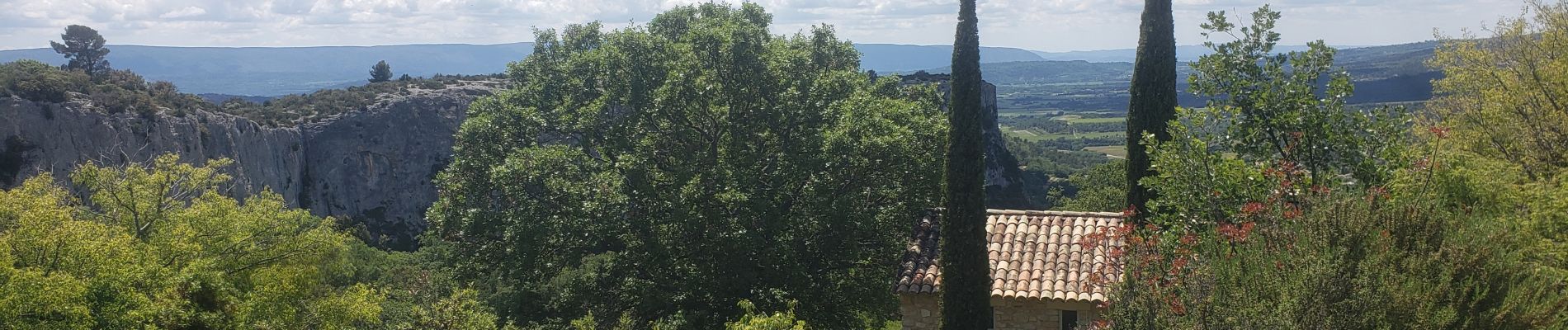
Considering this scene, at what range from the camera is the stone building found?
15.9 meters

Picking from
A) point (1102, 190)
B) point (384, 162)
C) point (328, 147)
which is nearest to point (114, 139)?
point (328, 147)

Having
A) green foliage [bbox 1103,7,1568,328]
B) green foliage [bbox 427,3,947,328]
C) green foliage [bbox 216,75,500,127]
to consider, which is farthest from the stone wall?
green foliage [bbox 216,75,500,127]

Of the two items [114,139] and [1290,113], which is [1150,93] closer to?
[1290,113]

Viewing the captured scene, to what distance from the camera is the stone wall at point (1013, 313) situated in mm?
15797

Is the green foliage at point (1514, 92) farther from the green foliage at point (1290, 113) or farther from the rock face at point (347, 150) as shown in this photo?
the rock face at point (347, 150)

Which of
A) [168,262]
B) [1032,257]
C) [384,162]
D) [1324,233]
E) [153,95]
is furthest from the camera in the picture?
[384,162]

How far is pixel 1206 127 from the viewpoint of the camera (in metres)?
14.2

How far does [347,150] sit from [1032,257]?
67631 mm

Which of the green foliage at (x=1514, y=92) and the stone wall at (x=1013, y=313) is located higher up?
the green foliage at (x=1514, y=92)

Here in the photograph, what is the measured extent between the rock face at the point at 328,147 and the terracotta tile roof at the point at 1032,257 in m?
45.0

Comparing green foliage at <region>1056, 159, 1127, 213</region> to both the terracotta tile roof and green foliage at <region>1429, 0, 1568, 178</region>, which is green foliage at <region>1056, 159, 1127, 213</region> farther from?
the terracotta tile roof

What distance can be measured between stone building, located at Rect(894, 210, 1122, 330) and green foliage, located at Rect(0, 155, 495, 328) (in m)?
7.93

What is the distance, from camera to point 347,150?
7288cm

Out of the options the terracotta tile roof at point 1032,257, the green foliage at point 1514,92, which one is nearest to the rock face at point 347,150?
the green foliage at point 1514,92
